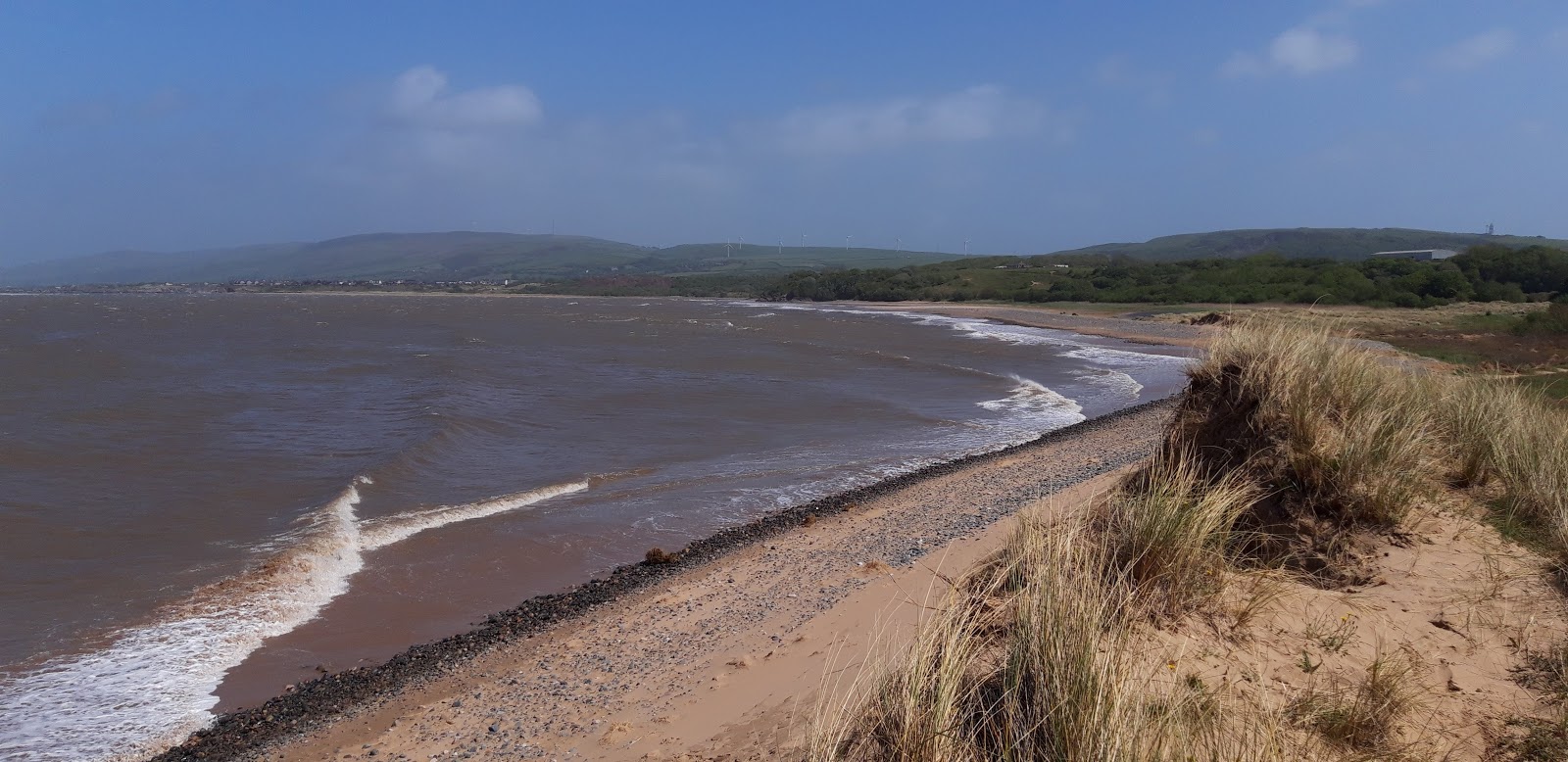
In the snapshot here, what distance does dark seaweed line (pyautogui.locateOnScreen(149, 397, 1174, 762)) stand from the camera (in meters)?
5.51

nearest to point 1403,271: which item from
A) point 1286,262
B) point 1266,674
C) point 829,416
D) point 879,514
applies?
point 1286,262

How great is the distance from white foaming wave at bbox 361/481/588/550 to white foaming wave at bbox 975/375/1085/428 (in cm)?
911

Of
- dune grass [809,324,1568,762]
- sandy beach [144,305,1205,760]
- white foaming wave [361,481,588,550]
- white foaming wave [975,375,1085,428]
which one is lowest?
white foaming wave [975,375,1085,428]

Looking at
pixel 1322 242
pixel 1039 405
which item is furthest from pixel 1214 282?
pixel 1322 242

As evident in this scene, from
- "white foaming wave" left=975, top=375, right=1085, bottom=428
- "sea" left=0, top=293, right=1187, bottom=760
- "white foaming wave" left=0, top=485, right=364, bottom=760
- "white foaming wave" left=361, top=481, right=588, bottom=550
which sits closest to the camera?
"white foaming wave" left=0, top=485, right=364, bottom=760

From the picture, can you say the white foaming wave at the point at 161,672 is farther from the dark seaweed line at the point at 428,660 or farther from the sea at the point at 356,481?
the dark seaweed line at the point at 428,660

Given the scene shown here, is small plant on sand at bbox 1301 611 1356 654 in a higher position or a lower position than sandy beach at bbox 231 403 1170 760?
higher

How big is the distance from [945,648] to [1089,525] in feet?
6.48

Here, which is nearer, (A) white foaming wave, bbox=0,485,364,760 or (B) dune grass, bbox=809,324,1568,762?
(B) dune grass, bbox=809,324,1568,762

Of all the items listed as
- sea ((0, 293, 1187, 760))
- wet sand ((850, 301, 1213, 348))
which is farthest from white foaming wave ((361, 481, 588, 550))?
wet sand ((850, 301, 1213, 348))

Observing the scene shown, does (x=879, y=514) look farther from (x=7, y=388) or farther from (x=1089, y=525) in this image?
(x=7, y=388)

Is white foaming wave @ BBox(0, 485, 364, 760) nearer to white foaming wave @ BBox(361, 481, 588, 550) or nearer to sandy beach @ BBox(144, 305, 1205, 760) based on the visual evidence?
sandy beach @ BBox(144, 305, 1205, 760)

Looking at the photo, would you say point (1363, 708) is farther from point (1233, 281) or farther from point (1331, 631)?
point (1233, 281)

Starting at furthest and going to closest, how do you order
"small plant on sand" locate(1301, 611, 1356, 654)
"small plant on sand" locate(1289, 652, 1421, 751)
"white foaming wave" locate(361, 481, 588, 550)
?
"white foaming wave" locate(361, 481, 588, 550) → "small plant on sand" locate(1301, 611, 1356, 654) → "small plant on sand" locate(1289, 652, 1421, 751)
